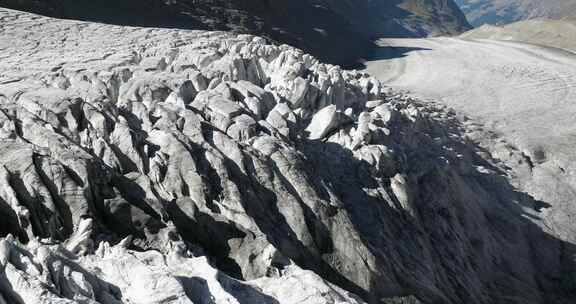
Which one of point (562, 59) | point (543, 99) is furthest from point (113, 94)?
point (562, 59)

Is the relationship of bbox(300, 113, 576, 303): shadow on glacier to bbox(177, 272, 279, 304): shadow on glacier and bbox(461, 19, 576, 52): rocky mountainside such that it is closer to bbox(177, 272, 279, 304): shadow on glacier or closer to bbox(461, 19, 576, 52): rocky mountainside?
bbox(177, 272, 279, 304): shadow on glacier

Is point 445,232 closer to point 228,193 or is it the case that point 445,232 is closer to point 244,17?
point 228,193

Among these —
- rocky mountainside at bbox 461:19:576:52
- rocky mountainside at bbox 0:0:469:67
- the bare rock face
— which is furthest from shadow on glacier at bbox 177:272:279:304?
rocky mountainside at bbox 461:19:576:52

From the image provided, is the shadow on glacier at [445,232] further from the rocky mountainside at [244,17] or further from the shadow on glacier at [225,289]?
the rocky mountainside at [244,17]

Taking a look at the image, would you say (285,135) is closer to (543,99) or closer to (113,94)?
(113,94)

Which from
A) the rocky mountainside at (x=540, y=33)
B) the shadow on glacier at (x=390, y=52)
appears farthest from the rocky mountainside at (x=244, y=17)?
the rocky mountainside at (x=540, y=33)

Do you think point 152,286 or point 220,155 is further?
point 220,155
